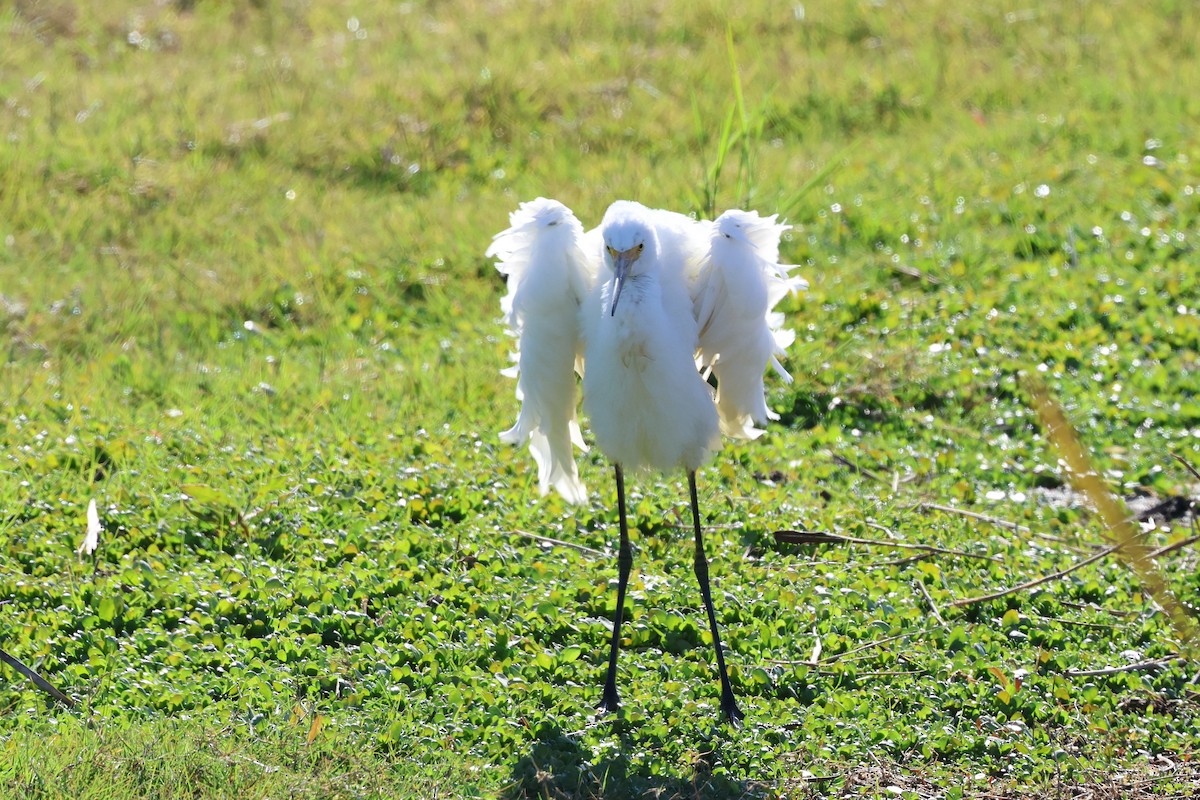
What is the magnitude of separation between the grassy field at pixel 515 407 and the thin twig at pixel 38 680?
41 mm

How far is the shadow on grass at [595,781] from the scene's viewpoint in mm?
3707

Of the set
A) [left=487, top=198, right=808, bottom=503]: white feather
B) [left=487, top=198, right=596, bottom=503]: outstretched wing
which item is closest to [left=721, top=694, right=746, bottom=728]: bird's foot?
[left=487, top=198, right=808, bottom=503]: white feather

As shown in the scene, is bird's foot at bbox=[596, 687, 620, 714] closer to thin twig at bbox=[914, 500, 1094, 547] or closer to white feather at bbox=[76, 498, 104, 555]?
thin twig at bbox=[914, 500, 1094, 547]

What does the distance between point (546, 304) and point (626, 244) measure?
0.43m

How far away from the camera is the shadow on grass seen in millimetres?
3707

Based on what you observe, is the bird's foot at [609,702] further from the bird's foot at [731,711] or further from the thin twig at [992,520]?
the thin twig at [992,520]

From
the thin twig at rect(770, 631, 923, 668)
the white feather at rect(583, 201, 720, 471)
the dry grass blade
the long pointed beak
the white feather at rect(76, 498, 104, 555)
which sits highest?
the dry grass blade

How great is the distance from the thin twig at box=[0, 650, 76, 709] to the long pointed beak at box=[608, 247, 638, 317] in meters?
1.92

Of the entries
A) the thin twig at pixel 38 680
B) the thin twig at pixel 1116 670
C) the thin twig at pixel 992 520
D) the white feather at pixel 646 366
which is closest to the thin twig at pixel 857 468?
the thin twig at pixel 992 520

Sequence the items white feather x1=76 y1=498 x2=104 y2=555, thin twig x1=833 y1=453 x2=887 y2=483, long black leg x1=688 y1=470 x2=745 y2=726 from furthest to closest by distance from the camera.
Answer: thin twig x1=833 y1=453 x2=887 y2=483 < white feather x1=76 y1=498 x2=104 y2=555 < long black leg x1=688 y1=470 x2=745 y2=726

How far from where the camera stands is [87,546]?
482cm

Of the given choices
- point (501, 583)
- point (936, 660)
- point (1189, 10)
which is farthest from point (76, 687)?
point (1189, 10)

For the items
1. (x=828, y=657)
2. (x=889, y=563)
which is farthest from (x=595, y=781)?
(x=889, y=563)

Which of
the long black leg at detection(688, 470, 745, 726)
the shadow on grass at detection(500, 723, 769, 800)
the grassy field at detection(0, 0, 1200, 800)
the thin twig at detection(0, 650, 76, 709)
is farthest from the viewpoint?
the long black leg at detection(688, 470, 745, 726)
